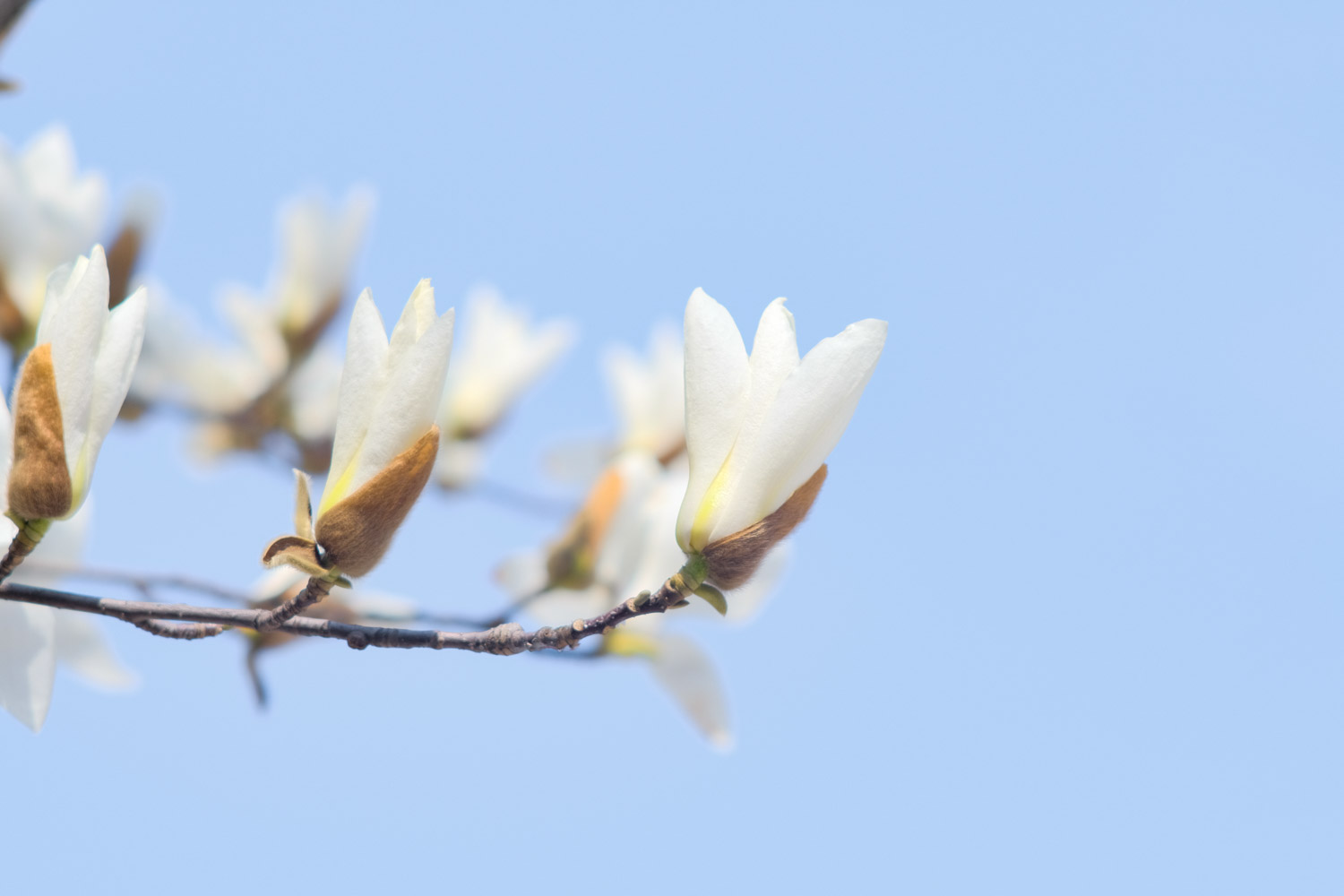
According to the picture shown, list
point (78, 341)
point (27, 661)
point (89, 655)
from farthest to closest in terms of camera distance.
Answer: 1. point (89, 655)
2. point (27, 661)
3. point (78, 341)

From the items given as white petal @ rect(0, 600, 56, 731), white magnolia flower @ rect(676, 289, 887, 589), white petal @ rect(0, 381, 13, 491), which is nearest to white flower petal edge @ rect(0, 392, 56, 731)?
white petal @ rect(0, 600, 56, 731)

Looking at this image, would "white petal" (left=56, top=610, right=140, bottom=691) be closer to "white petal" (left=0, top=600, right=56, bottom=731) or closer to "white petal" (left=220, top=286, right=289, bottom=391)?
"white petal" (left=0, top=600, right=56, bottom=731)

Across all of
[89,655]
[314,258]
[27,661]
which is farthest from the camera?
[314,258]

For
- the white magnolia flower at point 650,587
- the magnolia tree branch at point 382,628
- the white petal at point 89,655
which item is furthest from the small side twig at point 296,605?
the white magnolia flower at point 650,587

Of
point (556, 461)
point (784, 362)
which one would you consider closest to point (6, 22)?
point (784, 362)

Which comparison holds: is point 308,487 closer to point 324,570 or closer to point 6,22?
point 324,570

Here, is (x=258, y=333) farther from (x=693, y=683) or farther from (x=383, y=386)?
(x=383, y=386)

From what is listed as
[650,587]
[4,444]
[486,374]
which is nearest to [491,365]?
[486,374]

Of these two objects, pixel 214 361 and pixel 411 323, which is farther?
pixel 214 361

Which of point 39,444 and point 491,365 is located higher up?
point 491,365
